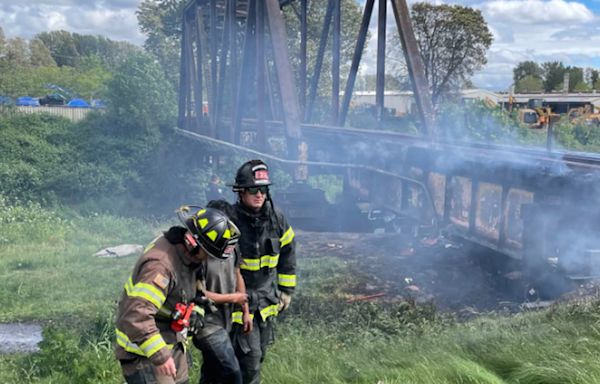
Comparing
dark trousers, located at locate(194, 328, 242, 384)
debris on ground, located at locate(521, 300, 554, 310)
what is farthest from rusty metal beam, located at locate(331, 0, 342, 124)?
dark trousers, located at locate(194, 328, 242, 384)

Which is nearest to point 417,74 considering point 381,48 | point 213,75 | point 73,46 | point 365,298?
point 381,48

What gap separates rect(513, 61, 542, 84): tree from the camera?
7744 centimetres

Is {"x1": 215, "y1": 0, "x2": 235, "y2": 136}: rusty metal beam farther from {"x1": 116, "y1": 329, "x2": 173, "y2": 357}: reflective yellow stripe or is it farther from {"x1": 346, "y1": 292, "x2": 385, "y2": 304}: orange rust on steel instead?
{"x1": 116, "y1": 329, "x2": 173, "y2": 357}: reflective yellow stripe

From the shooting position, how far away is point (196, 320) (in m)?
3.45

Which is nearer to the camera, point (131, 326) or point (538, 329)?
point (131, 326)

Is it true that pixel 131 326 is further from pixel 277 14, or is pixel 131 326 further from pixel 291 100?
pixel 277 14

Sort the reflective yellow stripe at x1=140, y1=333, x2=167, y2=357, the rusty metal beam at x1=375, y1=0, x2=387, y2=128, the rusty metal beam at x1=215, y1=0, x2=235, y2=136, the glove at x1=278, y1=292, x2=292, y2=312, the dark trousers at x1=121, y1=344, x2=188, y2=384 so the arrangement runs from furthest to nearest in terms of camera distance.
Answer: the rusty metal beam at x1=215, y1=0, x2=235, y2=136, the rusty metal beam at x1=375, y1=0, x2=387, y2=128, the glove at x1=278, y1=292, x2=292, y2=312, the dark trousers at x1=121, y1=344, x2=188, y2=384, the reflective yellow stripe at x1=140, y1=333, x2=167, y2=357

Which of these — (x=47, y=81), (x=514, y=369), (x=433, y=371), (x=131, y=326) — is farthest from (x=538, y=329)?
(x=47, y=81)

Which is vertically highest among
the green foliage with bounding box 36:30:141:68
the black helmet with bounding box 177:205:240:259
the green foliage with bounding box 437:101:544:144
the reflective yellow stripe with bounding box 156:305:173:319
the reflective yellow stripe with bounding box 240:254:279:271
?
the green foliage with bounding box 36:30:141:68

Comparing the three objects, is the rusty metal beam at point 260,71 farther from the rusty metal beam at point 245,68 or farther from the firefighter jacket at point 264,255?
the firefighter jacket at point 264,255

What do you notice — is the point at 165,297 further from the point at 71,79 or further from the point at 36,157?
the point at 71,79

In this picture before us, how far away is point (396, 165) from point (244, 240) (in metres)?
6.24

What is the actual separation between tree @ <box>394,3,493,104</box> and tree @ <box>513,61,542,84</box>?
42.4 m

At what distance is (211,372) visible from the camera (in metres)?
3.84
